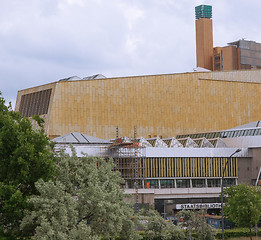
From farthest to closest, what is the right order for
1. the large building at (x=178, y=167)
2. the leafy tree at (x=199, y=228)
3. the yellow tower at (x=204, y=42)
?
the yellow tower at (x=204, y=42) < the large building at (x=178, y=167) < the leafy tree at (x=199, y=228)

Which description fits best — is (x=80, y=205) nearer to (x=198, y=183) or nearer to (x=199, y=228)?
(x=199, y=228)

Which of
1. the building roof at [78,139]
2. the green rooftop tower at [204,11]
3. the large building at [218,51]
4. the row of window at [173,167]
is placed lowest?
the row of window at [173,167]

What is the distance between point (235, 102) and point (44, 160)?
8624 centimetres

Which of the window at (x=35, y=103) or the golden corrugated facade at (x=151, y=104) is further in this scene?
the window at (x=35, y=103)

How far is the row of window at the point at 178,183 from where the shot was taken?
91.9m

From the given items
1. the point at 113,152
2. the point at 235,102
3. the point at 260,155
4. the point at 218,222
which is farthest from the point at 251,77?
the point at 218,222

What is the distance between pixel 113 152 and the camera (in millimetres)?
93500

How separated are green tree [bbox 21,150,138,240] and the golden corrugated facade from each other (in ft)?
211

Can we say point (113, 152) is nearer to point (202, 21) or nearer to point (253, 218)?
point (253, 218)

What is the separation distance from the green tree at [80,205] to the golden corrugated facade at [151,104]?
64172 mm

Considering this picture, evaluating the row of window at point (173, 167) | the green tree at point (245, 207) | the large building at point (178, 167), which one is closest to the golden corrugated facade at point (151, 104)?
the large building at point (178, 167)

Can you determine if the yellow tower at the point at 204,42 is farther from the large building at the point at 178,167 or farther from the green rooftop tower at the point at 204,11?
the large building at the point at 178,167

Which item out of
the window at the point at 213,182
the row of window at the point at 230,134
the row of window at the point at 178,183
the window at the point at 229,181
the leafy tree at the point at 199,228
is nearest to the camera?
the leafy tree at the point at 199,228

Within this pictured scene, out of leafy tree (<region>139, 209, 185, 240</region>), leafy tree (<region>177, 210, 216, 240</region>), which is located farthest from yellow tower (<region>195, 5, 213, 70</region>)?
leafy tree (<region>139, 209, 185, 240</region>)
